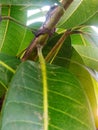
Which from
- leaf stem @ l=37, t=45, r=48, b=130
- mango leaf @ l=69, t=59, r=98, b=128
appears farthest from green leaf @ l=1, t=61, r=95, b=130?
mango leaf @ l=69, t=59, r=98, b=128

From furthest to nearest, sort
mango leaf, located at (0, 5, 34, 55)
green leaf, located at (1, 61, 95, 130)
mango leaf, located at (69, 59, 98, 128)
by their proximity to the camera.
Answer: mango leaf, located at (0, 5, 34, 55), mango leaf, located at (69, 59, 98, 128), green leaf, located at (1, 61, 95, 130)

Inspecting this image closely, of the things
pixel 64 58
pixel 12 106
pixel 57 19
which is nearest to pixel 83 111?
pixel 12 106

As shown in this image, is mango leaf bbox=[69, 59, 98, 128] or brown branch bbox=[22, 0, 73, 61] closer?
brown branch bbox=[22, 0, 73, 61]

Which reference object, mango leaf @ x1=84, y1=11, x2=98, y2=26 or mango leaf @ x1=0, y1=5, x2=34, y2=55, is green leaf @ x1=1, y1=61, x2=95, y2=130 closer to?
mango leaf @ x1=84, y1=11, x2=98, y2=26

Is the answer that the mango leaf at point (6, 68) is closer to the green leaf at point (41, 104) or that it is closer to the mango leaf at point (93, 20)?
the green leaf at point (41, 104)

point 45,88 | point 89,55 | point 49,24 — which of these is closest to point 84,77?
point 89,55

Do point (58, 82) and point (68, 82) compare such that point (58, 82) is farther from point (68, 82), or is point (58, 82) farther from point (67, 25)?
point (67, 25)
